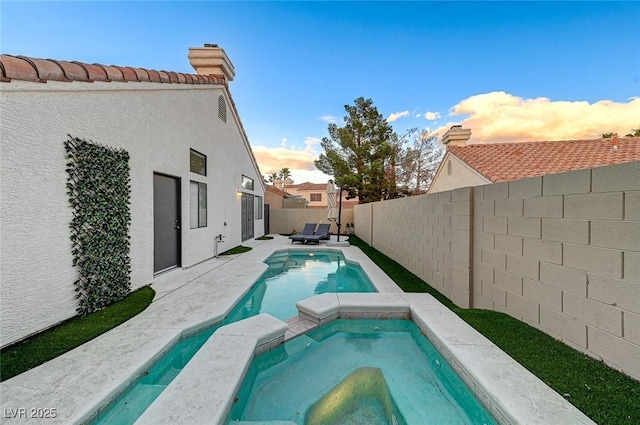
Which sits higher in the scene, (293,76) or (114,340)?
(293,76)

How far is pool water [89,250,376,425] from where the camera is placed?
2477 millimetres

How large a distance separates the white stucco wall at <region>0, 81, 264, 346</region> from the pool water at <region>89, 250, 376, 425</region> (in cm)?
201

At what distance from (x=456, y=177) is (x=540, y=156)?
354cm

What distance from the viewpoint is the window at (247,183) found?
13566mm

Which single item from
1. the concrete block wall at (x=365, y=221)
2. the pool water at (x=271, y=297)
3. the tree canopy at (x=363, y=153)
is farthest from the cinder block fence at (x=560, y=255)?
the tree canopy at (x=363, y=153)

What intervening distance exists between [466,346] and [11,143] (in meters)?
6.13

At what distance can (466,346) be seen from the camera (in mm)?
2998

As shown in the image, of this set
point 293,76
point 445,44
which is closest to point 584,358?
point 445,44

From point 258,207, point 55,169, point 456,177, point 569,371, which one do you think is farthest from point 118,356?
point 456,177

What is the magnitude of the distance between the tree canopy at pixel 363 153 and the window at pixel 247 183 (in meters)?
9.48

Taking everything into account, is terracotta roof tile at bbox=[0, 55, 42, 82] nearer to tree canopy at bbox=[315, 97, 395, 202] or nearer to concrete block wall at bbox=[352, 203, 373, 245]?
concrete block wall at bbox=[352, 203, 373, 245]

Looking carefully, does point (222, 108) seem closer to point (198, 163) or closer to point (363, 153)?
point (198, 163)

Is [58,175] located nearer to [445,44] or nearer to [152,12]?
[152,12]

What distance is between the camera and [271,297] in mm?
5781
